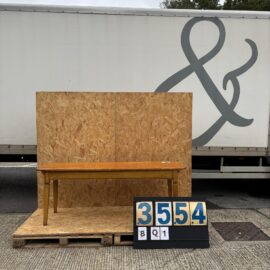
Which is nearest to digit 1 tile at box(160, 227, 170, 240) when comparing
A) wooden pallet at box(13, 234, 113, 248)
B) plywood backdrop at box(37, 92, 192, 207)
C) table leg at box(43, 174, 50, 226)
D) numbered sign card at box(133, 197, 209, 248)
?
numbered sign card at box(133, 197, 209, 248)

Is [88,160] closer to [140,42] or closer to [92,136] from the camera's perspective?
[92,136]

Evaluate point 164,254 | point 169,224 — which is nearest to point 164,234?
point 169,224

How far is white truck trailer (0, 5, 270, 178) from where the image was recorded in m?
6.12

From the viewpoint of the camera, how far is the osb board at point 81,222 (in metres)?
4.51

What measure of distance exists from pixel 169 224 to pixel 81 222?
1250 millimetres

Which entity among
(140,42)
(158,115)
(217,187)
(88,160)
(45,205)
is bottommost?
(217,187)

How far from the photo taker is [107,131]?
18.2 ft

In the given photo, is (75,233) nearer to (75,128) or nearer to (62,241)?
(62,241)

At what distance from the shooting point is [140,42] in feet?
20.3

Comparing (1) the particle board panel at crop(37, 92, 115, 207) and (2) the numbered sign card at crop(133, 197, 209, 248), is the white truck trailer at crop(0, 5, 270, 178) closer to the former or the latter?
(1) the particle board panel at crop(37, 92, 115, 207)

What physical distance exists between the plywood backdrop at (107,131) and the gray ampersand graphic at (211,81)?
2.70 ft

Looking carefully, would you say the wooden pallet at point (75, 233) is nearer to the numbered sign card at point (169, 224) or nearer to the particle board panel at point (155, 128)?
the numbered sign card at point (169, 224)

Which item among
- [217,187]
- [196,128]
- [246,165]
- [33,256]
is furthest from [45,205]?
[217,187]

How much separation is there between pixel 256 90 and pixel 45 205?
415cm
